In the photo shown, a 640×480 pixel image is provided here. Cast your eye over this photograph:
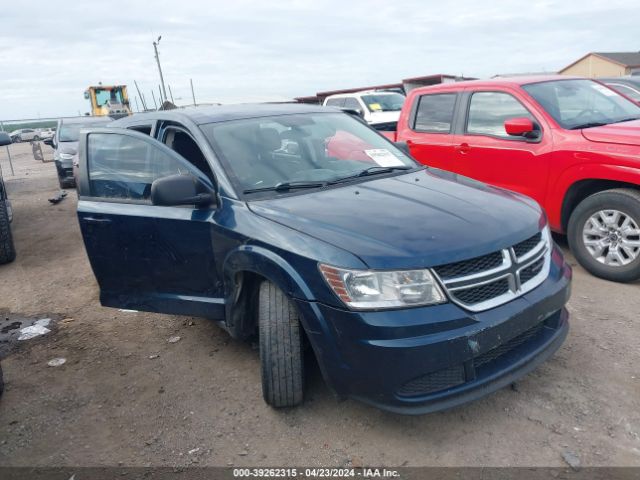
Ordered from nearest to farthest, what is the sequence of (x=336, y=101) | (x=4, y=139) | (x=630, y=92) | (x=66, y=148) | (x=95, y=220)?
(x=95, y=220)
(x=4, y=139)
(x=630, y=92)
(x=66, y=148)
(x=336, y=101)

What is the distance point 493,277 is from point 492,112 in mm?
3181

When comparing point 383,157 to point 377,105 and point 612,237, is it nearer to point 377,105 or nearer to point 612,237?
point 612,237

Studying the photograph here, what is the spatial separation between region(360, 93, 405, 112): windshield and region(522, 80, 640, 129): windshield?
356 inches

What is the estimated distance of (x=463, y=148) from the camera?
529 cm

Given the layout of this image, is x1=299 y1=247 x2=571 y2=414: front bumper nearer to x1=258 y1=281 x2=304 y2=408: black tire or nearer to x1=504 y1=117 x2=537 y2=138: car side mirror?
x1=258 y1=281 x2=304 y2=408: black tire

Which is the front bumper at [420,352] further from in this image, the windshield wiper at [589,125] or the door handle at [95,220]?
the windshield wiper at [589,125]

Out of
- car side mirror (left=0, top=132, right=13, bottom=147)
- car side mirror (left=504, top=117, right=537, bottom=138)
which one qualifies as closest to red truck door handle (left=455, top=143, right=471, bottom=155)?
car side mirror (left=504, top=117, right=537, bottom=138)

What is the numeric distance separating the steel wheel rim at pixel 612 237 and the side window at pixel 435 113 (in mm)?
1813

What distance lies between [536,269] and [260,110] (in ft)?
7.18

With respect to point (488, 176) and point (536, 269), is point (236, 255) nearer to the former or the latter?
point (536, 269)

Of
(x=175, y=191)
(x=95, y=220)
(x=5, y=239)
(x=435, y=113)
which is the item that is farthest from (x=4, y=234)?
(x=435, y=113)

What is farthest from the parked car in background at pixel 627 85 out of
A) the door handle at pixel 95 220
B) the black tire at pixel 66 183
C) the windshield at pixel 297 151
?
the black tire at pixel 66 183

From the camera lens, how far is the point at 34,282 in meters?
5.55

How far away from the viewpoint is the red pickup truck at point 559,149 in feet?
13.6
